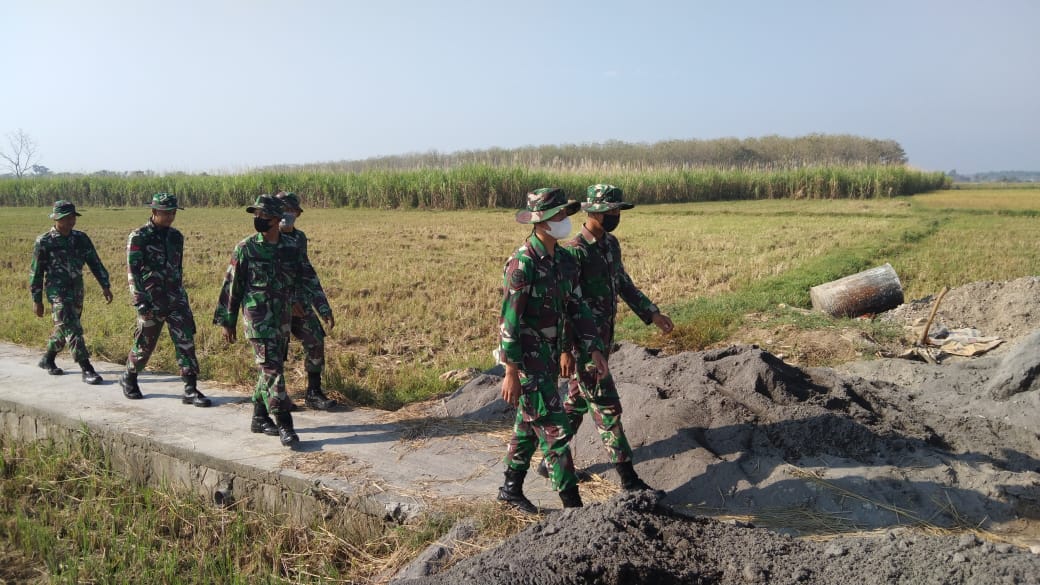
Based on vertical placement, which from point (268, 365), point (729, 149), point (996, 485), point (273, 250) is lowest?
point (996, 485)

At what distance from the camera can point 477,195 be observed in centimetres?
3403

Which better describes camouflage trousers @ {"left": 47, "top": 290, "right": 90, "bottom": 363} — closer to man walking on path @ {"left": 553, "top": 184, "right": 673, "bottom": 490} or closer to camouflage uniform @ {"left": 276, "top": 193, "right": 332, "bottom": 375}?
camouflage uniform @ {"left": 276, "top": 193, "right": 332, "bottom": 375}

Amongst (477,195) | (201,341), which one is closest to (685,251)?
(201,341)

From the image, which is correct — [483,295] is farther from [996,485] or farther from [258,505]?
[996,485]

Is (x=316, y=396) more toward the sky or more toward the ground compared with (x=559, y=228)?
more toward the ground

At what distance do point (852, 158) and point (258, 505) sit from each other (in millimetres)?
60467

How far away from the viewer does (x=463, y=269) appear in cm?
1588

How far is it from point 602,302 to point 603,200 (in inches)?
25.8

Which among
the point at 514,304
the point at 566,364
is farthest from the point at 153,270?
the point at 566,364

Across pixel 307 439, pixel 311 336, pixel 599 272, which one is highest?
pixel 599 272

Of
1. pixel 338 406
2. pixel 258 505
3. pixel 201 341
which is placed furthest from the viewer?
pixel 201 341

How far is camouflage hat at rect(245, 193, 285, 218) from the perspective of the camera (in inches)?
228

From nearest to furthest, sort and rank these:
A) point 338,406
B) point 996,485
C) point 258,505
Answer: point 996,485, point 258,505, point 338,406

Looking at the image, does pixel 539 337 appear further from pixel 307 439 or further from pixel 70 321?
pixel 70 321
